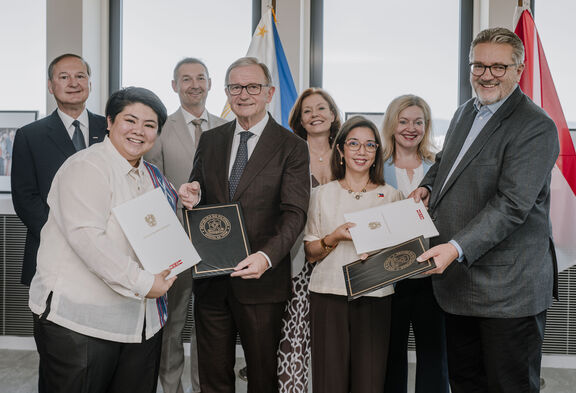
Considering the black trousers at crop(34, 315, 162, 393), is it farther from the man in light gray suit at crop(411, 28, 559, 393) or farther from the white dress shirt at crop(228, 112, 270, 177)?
the man in light gray suit at crop(411, 28, 559, 393)

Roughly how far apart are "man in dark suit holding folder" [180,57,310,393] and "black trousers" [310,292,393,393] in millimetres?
206

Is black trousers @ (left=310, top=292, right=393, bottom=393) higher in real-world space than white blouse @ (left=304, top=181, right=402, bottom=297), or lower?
lower

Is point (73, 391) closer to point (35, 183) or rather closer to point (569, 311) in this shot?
point (35, 183)

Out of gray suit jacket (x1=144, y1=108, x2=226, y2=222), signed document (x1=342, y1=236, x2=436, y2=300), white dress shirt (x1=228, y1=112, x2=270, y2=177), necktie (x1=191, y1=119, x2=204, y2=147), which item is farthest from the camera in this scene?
necktie (x1=191, y1=119, x2=204, y2=147)

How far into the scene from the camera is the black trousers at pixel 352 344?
1938mm

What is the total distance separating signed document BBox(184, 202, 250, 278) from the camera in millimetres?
1702

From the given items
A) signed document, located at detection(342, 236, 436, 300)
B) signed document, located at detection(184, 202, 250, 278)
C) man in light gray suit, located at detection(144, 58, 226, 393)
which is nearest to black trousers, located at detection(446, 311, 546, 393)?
signed document, located at detection(342, 236, 436, 300)

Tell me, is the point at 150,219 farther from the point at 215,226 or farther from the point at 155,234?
the point at 215,226

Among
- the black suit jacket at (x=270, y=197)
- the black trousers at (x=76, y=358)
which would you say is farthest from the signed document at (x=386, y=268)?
the black trousers at (x=76, y=358)

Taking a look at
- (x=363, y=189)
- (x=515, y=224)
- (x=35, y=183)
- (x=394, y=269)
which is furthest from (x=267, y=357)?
(x=35, y=183)

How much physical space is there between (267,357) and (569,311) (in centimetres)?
265

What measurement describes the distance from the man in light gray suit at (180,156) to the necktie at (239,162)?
0.62 metres

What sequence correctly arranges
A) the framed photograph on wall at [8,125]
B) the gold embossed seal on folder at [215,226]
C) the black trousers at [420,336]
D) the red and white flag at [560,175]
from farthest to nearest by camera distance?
1. the framed photograph on wall at [8,125]
2. the red and white flag at [560,175]
3. the black trousers at [420,336]
4. the gold embossed seal on folder at [215,226]

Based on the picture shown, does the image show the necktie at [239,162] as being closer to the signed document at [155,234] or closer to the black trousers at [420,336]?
the signed document at [155,234]
